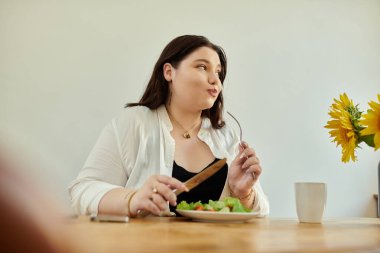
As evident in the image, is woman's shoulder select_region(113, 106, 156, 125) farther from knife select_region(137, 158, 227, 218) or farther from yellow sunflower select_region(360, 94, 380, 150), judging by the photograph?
yellow sunflower select_region(360, 94, 380, 150)

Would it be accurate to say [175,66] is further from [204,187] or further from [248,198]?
[248,198]

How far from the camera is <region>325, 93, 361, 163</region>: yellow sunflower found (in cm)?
103

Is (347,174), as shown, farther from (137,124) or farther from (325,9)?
(137,124)

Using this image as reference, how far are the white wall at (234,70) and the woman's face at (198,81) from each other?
1.99 ft

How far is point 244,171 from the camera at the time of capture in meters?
1.38

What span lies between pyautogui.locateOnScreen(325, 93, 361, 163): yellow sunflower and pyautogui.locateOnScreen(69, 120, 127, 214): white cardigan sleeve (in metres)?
0.62

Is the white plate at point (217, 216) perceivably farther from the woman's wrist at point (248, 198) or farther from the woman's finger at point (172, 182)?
the woman's wrist at point (248, 198)

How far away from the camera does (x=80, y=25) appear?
7.65 ft

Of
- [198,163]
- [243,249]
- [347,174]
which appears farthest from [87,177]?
[347,174]

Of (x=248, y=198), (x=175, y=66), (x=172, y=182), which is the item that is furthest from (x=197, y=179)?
(x=175, y=66)

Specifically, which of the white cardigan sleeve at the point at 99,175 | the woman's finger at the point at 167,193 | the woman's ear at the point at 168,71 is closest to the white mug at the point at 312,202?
the woman's finger at the point at 167,193

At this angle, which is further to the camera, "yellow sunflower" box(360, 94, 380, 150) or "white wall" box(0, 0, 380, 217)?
"white wall" box(0, 0, 380, 217)

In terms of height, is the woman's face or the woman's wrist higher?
the woman's face

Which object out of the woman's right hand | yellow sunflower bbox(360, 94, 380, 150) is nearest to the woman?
the woman's right hand
